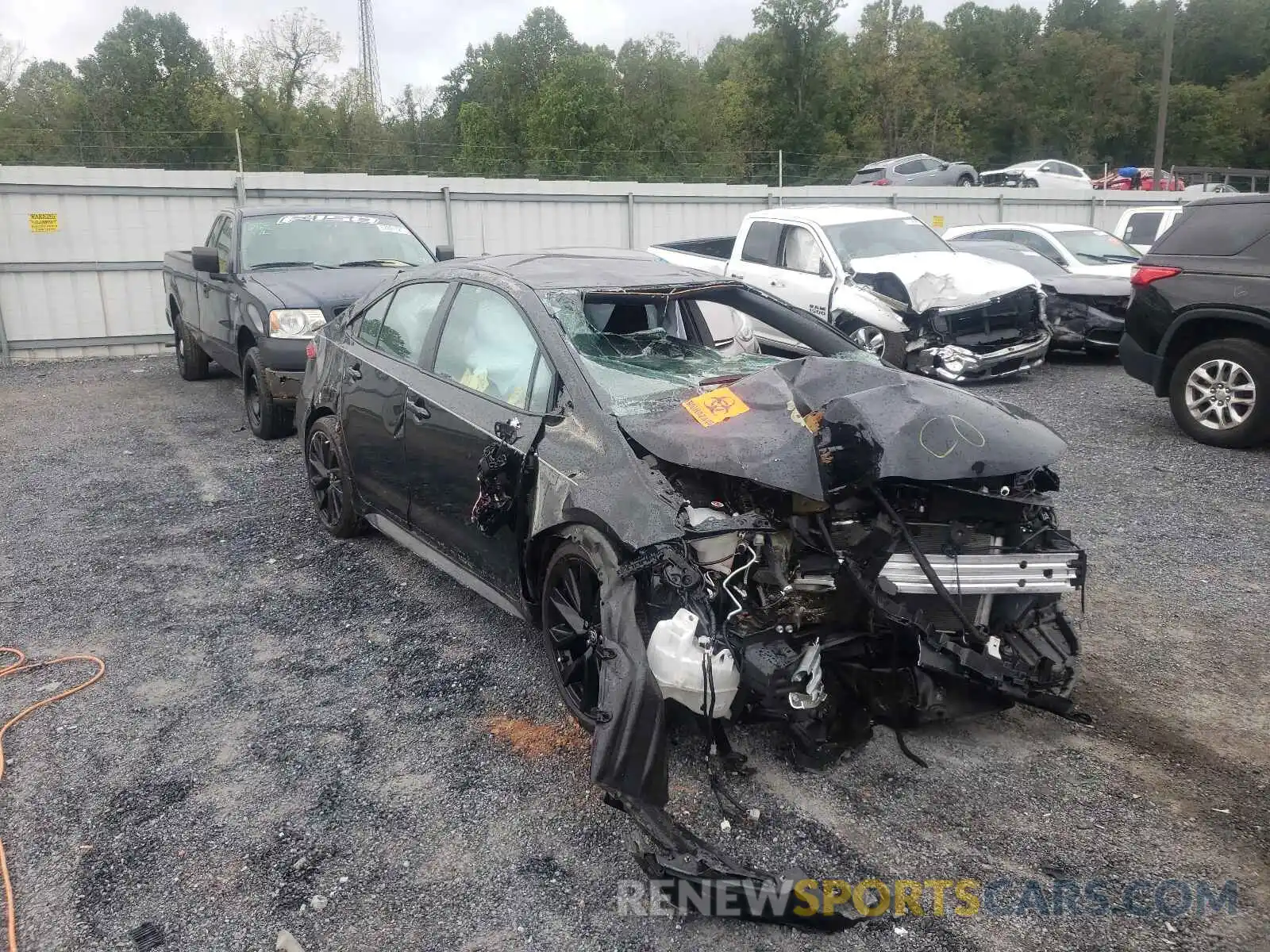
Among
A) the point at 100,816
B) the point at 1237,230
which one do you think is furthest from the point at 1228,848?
the point at 1237,230

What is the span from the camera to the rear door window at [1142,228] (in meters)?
14.8

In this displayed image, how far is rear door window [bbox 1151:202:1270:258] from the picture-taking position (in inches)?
292

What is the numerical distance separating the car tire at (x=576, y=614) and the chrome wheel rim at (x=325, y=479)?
2359mm

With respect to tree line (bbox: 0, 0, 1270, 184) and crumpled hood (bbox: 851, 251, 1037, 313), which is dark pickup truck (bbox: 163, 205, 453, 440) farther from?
tree line (bbox: 0, 0, 1270, 184)

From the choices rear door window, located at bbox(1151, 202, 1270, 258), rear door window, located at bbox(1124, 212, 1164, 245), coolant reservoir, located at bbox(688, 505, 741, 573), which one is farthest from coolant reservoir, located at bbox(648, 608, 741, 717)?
rear door window, located at bbox(1124, 212, 1164, 245)

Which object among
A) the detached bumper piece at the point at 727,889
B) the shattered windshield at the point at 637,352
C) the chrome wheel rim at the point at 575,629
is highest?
the shattered windshield at the point at 637,352

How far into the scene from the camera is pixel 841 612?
3377 millimetres

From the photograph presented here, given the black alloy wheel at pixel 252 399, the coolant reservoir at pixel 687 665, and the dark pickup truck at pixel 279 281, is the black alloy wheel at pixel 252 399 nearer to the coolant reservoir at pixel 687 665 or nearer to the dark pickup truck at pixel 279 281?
the dark pickup truck at pixel 279 281

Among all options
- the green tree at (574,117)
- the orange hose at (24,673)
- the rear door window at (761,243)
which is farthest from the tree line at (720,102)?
the orange hose at (24,673)

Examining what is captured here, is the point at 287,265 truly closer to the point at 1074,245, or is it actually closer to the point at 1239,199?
the point at 1239,199

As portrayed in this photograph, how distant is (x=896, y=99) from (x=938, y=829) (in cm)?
5251

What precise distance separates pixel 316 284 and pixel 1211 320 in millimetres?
7369

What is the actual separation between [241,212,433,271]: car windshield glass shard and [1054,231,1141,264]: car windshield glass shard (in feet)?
26.9

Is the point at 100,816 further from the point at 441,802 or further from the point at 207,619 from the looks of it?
the point at 207,619
